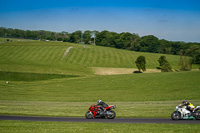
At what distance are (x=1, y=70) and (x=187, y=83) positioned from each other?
181 ft

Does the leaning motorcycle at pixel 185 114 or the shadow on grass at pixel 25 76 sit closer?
the leaning motorcycle at pixel 185 114

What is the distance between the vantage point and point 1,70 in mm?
77000

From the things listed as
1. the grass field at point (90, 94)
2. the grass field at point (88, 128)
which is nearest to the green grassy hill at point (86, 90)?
the grass field at point (90, 94)

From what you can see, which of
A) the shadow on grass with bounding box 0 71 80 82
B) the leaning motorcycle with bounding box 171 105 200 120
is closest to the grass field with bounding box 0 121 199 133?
the leaning motorcycle with bounding box 171 105 200 120

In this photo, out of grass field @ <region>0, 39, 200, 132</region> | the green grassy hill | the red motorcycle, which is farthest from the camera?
the green grassy hill

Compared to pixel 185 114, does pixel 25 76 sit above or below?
below

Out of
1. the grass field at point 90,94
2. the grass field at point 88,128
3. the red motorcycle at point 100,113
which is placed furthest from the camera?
the grass field at point 90,94

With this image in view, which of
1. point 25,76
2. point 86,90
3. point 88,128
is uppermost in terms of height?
point 88,128

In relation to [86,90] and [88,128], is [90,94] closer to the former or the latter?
[86,90]

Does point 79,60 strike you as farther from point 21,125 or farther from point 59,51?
point 21,125

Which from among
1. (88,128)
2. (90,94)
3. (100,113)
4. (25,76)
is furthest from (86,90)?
(88,128)

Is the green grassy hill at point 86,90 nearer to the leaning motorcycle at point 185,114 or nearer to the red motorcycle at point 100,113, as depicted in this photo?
the red motorcycle at point 100,113

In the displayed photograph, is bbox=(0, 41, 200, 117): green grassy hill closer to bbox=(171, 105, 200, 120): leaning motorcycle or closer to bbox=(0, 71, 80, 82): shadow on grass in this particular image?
bbox=(0, 71, 80, 82): shadow on grass

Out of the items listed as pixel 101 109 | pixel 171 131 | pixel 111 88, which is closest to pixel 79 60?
pixel 111 88
